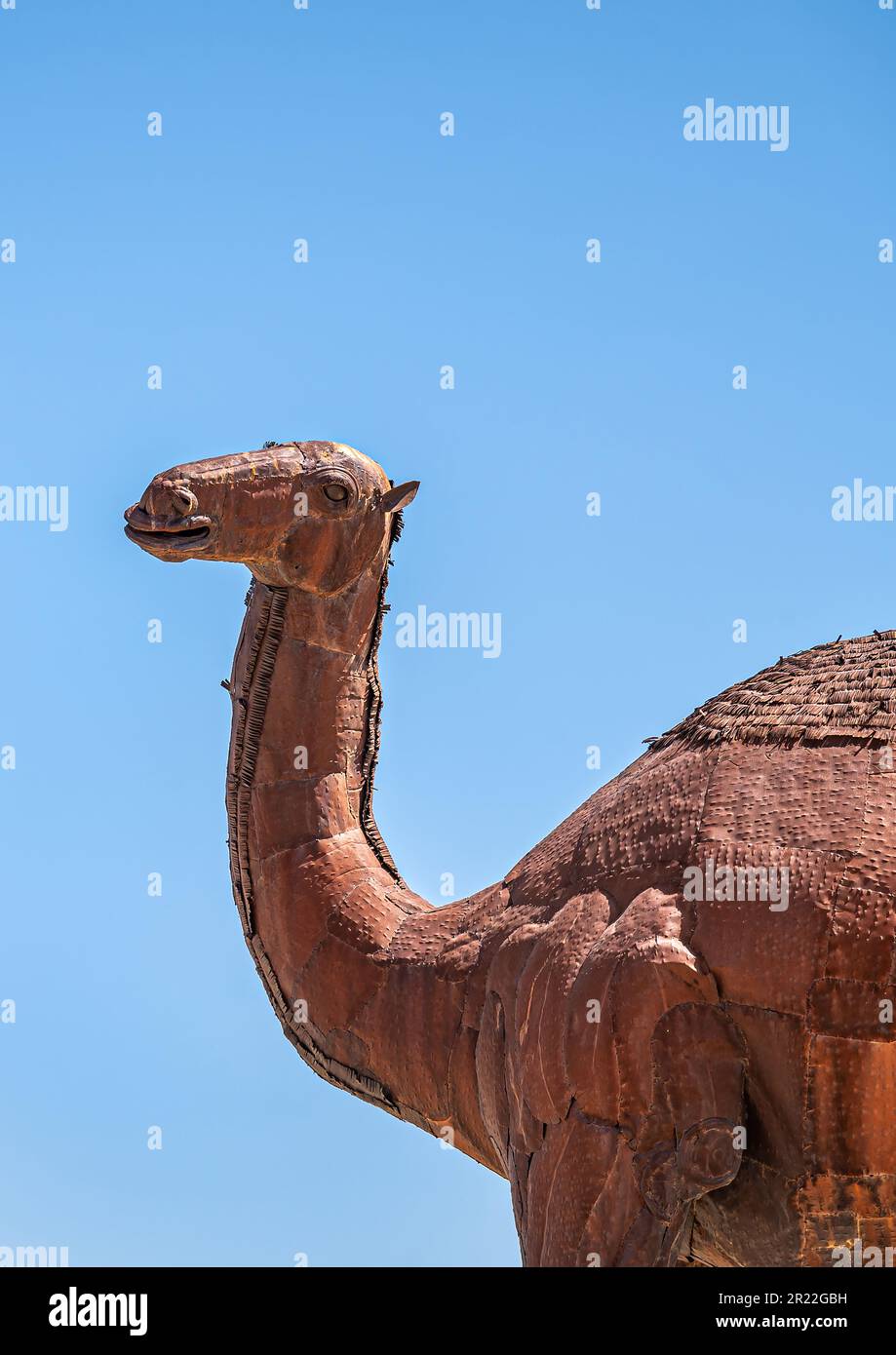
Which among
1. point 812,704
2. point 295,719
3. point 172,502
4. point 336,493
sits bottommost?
point 812,704

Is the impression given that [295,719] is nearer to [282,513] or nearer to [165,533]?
[282,513]

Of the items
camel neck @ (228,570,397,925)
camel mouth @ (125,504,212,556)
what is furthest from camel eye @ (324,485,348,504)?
camel mouth @ (125,504,212,556)

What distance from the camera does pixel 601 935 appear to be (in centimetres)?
833

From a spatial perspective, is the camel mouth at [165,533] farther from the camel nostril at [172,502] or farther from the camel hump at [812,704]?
the camel hump at [812,704]

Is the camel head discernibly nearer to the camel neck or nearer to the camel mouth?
the camel mouth

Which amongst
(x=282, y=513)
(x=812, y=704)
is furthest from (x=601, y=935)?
(x=282, y=513)

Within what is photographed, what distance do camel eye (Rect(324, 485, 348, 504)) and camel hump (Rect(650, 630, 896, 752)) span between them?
2.09 m

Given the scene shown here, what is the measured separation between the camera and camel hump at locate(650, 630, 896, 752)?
326 inches

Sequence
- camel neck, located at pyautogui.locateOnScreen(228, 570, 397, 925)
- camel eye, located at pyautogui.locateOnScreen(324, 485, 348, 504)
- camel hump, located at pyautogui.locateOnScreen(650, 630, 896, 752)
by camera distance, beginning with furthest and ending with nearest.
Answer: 1. camel neck, located at pyautogui.locateOnScreen(228, 570, 397, 925)
2. camel eye, located at pyautogui.locateOnScreen(324, 485, 348, 504)
3. camel hump, located at pyautogui.locateOnScreen(650, 630, 896, 752)

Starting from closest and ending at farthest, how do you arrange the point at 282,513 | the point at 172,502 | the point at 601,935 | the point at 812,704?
the point at 601,935 < the point at 812,704 < the point at 172,502 < the point at 282,513

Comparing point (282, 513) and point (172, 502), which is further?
point (282, 513)

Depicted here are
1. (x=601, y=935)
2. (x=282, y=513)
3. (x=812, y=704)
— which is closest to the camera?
(x=601, y=935)

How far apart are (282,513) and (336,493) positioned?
33 cm
